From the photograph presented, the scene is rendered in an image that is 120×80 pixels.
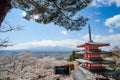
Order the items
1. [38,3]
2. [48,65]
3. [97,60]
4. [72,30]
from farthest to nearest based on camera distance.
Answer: [48,65] < [97,60] < [72,30] < [38,3]

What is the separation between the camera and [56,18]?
28.4ft

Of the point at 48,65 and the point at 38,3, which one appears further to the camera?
the point at 48,65

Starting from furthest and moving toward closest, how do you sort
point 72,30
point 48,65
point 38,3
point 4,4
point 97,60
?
point 48,65
point 97,60
point 72,30
point 38,3
point 4,4

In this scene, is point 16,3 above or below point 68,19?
above

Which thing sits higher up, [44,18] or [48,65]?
[44,18]

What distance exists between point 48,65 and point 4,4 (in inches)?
1089

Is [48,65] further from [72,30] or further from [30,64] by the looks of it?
[72,30]

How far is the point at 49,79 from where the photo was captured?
2828 cm

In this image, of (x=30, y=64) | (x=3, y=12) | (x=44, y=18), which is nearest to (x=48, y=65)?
(x=30, y=64)

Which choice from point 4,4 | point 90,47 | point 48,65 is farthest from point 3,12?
point 48,65

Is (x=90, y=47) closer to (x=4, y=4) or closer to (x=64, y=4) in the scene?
(x=64, y=4)

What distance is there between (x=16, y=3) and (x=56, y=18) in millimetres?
1716

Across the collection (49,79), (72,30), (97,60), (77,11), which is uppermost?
(77,11)

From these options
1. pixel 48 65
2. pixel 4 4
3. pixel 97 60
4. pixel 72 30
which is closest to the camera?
pixel 4 4
